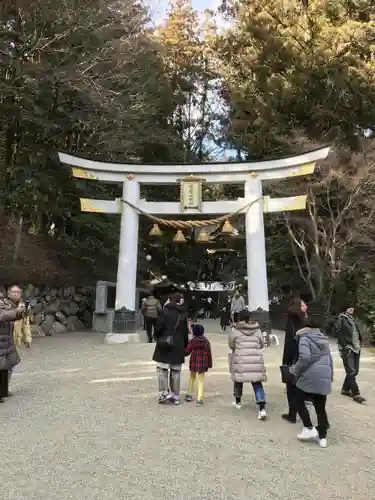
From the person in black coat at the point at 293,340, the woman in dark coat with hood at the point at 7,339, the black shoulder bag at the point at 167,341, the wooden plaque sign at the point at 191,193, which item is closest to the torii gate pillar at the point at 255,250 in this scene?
the wooden plaque sign at the point at 191,193

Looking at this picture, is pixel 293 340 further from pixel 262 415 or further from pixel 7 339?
pixel 7 339

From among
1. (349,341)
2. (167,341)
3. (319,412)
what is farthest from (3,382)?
(349,341)

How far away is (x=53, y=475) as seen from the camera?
3.62 m

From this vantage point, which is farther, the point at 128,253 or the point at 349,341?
the point at 128,253

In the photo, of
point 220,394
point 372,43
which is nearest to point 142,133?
point 372,43

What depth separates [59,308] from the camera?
16.2m

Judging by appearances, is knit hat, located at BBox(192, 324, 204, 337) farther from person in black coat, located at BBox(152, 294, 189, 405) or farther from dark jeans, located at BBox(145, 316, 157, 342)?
dark jeans, located at BBox(145, 316, 157, 342)

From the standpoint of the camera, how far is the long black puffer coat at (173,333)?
19.1 ft

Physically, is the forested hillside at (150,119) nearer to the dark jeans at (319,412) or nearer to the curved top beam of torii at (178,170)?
the curved top beam of torii at (178,170)

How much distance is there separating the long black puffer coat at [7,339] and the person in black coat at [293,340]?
3299 millimetres

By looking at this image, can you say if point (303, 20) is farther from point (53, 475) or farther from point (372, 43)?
point (53, 475)

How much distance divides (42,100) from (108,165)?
3.37 m

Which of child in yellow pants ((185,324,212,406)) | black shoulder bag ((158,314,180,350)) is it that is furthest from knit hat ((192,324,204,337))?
black shoulder bag ((158,314,180,350))

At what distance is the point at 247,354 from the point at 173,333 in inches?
37.6
